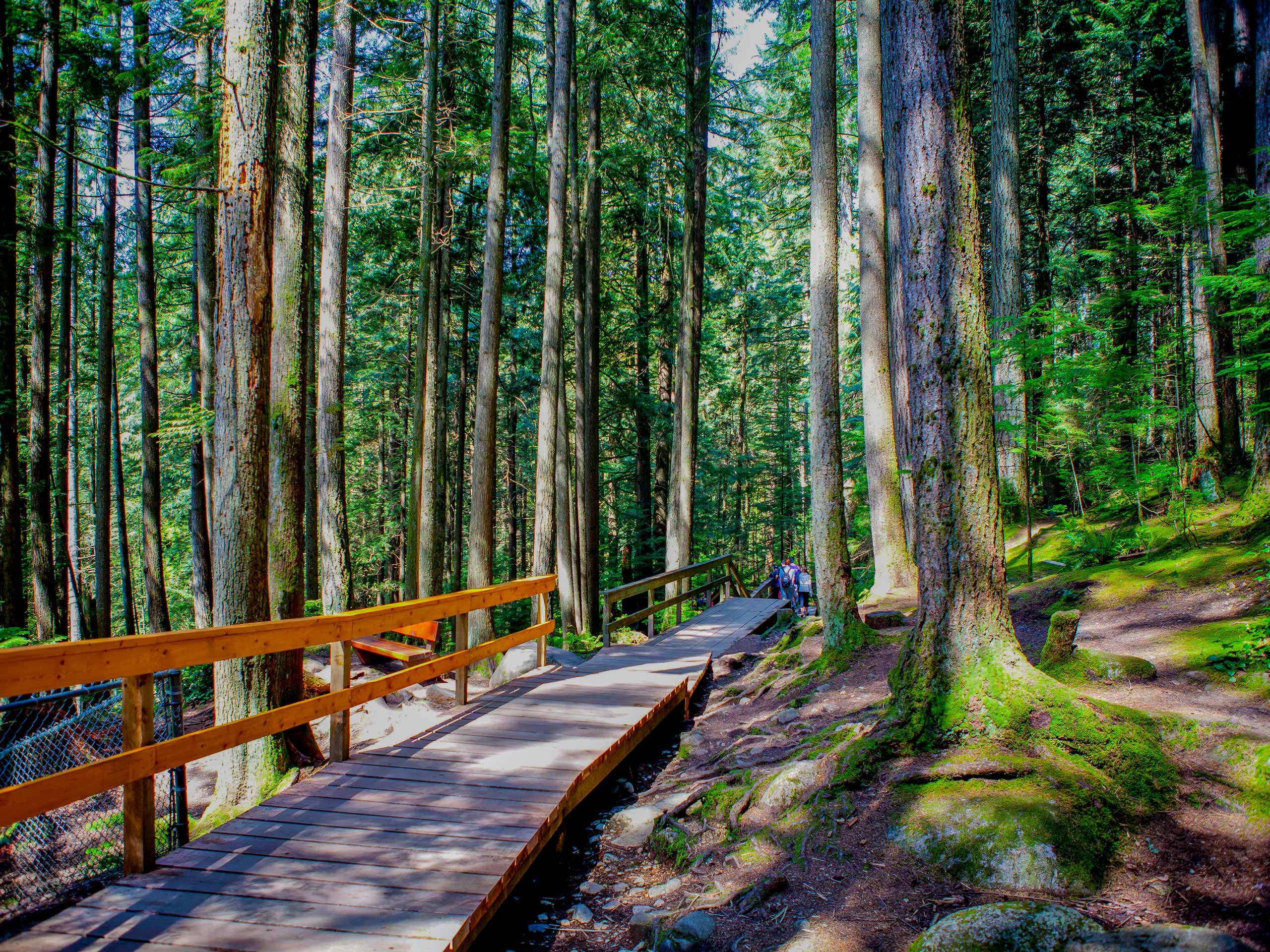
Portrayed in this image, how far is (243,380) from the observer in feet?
18.7

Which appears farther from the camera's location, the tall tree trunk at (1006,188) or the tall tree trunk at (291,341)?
the tall tree trunk at (1006,188)

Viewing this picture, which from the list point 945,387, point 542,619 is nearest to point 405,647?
point 542,619

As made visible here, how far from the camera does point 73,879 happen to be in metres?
5.03

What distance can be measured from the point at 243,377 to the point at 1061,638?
22.5 feet

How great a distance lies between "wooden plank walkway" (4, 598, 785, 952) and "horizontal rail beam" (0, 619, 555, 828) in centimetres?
49

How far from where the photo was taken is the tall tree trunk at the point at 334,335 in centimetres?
1016

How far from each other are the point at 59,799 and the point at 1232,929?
477cm

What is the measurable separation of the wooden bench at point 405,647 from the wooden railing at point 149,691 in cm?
351

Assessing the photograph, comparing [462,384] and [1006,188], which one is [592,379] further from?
[1006,188]

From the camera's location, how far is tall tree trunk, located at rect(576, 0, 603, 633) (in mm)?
15125

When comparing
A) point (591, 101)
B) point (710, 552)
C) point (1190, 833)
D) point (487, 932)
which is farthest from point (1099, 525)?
point (710, 552)

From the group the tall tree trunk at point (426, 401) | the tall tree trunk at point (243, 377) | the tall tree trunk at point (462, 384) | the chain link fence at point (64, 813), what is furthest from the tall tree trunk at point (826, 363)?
the tall tree trunk at point (462, 384)

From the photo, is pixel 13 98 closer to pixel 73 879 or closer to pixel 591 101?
pixel 591 101

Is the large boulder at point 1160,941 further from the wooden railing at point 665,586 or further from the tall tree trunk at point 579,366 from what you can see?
the tall tree trunk at point 579,366
